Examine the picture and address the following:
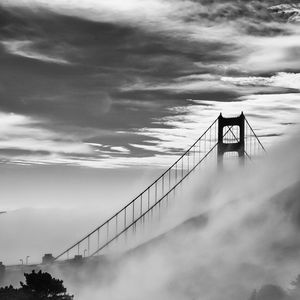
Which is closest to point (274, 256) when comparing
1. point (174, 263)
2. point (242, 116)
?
point (174, 263)

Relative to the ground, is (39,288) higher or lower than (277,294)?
higher

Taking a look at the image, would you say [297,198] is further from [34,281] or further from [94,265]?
[34,281]

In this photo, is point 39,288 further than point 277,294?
No

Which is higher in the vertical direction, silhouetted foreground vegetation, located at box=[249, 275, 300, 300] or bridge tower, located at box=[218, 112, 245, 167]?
bridge tower, located at box=[218, 112, 245, 167]

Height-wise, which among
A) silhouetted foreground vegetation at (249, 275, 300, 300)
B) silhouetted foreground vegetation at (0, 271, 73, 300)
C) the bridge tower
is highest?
the bridge tower

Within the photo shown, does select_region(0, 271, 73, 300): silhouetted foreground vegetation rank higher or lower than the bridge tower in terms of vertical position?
lower

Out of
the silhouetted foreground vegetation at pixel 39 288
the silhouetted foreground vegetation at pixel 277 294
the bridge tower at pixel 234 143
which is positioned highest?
the bridge tower at pixel 234 143

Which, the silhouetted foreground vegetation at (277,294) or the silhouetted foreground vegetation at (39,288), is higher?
the silhouetted foreground vegetation at (39,288)

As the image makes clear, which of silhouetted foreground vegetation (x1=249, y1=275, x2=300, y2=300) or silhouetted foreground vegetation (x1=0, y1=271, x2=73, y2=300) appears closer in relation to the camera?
silhouetted foreground vegetation (x1=0, y1=271, x2=73, y2=300)

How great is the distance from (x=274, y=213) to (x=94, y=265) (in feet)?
209

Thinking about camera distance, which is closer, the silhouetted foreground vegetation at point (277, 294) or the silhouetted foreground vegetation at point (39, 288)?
the silhouetted foreground vegetation at point (39, 288)

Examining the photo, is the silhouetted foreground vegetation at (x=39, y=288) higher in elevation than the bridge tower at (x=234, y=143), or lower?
lower

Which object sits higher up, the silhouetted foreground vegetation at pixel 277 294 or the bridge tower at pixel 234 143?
the bridge tower at pixel 234 143

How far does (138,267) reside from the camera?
16250 centimetres
